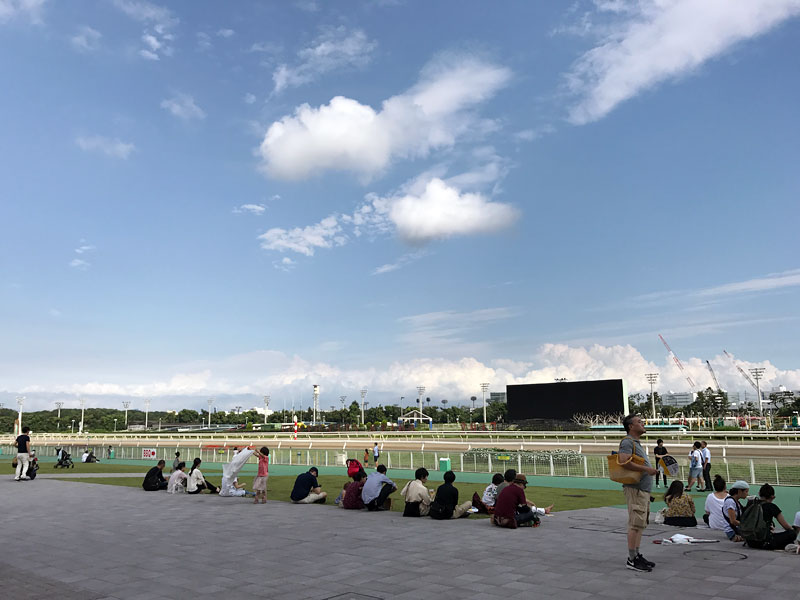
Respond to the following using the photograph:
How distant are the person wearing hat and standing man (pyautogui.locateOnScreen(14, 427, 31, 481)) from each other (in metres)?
23.9

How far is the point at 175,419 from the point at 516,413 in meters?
133

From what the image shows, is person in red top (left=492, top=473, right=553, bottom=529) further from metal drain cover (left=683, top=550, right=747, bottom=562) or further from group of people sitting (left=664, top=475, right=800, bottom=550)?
metal drain cover (left=683, top=550, right=747, bottom=562)

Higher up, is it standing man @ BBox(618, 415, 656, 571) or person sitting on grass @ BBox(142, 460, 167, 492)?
standing man @ BBox(618, 415, 656, 571)

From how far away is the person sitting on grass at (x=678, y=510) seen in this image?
12258mm

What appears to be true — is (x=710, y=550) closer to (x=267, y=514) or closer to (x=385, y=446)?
(x=267, y=514)

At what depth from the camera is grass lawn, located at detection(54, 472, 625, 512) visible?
1670cm

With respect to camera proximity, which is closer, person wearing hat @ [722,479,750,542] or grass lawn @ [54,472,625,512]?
person wearing hat @ [722,479,750,542]

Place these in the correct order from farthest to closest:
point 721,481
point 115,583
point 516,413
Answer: point 516,413
point 721,481
point 115,583

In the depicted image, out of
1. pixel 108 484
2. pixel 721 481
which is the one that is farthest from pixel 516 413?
pixel 721 481

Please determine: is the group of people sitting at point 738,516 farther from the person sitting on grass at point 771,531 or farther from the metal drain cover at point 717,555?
the metal drain cover at point 717,555

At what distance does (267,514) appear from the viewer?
1507 cm

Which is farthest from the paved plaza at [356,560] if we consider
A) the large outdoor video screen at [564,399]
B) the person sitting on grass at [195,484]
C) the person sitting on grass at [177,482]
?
the large outdoor video screen at [564,399]

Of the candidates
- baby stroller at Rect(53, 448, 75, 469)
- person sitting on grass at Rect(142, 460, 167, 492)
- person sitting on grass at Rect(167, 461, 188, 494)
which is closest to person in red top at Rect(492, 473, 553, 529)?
person sitting on grass at Rect(167, 461, 188, 494)

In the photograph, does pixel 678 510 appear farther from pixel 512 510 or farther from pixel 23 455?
pixel 23 455
